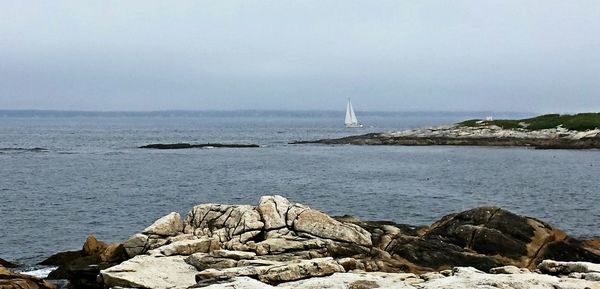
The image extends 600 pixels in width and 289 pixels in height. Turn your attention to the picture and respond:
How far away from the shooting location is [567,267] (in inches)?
814

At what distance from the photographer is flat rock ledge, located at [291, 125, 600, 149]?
11281cm

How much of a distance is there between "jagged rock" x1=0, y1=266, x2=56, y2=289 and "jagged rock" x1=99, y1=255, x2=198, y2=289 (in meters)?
2.73

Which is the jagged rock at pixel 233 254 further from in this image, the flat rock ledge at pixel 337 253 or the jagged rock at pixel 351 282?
the jagged rock at pixel 351 282

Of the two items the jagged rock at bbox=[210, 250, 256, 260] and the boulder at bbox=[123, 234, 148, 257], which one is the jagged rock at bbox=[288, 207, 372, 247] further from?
the boulder at bbox=[123, 234, 148, 257]

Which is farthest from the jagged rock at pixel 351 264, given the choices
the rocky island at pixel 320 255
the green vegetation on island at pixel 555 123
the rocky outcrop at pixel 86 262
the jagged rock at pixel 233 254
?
the green vegetation on island at pixel 555 123

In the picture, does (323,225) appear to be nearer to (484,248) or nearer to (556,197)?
(484,248)

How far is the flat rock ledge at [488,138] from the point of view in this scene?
11281cm

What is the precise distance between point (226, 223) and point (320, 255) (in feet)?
17.6

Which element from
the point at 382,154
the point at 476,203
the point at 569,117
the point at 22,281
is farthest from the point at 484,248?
the point at 569,117

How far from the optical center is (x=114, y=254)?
27.5m

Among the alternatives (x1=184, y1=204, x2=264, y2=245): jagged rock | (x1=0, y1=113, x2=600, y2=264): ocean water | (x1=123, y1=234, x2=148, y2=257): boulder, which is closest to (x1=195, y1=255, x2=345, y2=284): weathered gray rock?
(x1=184, y1=204, x2=264, y2=245): jagged rock

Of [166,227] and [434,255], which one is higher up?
[166,227]

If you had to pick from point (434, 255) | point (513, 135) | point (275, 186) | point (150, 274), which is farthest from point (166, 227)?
point (513, 135)

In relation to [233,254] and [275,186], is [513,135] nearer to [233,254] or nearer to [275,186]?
→ [275,186]
